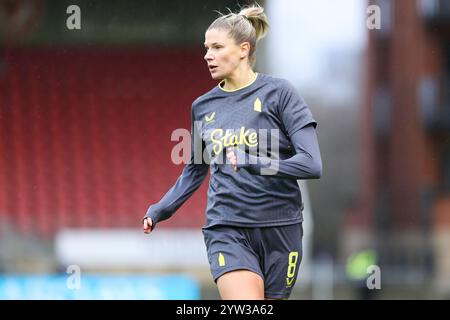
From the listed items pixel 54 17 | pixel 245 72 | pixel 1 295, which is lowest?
pixel 1 295

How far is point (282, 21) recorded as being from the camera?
31828 mm

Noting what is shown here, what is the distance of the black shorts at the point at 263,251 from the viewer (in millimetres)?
5160

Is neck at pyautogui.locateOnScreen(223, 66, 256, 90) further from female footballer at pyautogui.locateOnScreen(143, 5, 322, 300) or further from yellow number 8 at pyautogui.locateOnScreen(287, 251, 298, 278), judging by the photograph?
yellow number 8 at pyautogui.locateOnScreen(287, 251, 298, 278)

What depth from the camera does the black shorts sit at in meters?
5.16

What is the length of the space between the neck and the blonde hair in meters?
0.07

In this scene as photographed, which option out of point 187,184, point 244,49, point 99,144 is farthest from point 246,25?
point 99,144

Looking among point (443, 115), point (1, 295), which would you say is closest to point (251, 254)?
point (1, 295)

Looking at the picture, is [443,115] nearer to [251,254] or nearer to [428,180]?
[428,180]

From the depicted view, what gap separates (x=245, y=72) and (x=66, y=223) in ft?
35.8

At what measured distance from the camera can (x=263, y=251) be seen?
17.2ft

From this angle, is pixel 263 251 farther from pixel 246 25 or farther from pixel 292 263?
pixel 246 25

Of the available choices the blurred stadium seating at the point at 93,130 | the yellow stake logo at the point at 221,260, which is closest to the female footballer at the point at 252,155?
the yellow stake logo at the point at 221,260

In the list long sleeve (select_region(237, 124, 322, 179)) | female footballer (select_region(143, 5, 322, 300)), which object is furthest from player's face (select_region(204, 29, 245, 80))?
long sleeve (select_region(237, 124, 322, 179))

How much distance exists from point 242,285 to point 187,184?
0.72 metres
